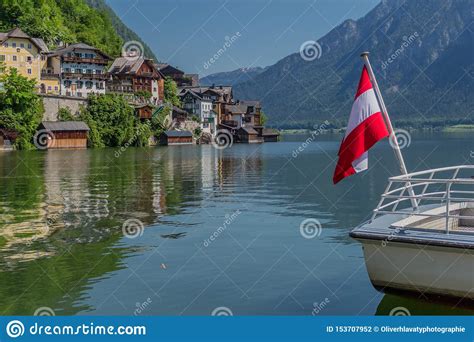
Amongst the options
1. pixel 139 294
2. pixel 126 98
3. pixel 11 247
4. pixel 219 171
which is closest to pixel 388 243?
pixel 139 294

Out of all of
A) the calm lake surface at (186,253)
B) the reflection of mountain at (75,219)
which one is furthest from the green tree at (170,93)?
the calm lake surface at (186,253)

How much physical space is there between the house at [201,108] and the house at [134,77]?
45.0 ft

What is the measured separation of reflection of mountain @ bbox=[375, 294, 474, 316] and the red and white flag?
263cm

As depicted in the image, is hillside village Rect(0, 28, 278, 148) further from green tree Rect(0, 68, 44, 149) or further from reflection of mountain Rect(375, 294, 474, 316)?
reflection of mountain Rect(375, 294, 474, 316)

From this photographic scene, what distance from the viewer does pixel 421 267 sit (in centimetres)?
1169

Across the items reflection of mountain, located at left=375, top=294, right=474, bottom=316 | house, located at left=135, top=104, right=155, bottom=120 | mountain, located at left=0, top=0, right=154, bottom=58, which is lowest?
reflection of mountain, located at left=375, top=294, right=474, bottom=316

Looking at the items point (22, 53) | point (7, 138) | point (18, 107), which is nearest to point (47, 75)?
point (22, 53)

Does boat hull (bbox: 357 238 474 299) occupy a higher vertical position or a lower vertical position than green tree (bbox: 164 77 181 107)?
lower

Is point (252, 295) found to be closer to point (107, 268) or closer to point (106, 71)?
point (107, 268)

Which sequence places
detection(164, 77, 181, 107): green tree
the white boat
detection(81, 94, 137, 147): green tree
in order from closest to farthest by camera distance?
the white boat
detection(81, 94, 137, 147): green tree
detection(164, 77, 181, 107): green tree

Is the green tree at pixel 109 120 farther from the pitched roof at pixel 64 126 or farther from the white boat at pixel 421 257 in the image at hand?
the white boat at pixel 421 257

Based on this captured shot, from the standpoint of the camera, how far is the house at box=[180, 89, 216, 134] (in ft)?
488

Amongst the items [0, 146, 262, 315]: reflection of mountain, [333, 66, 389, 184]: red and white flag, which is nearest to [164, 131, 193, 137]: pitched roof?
[0, 146, 262, 315]: reflection of mountain

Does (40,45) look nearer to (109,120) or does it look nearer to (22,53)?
(22,53)
